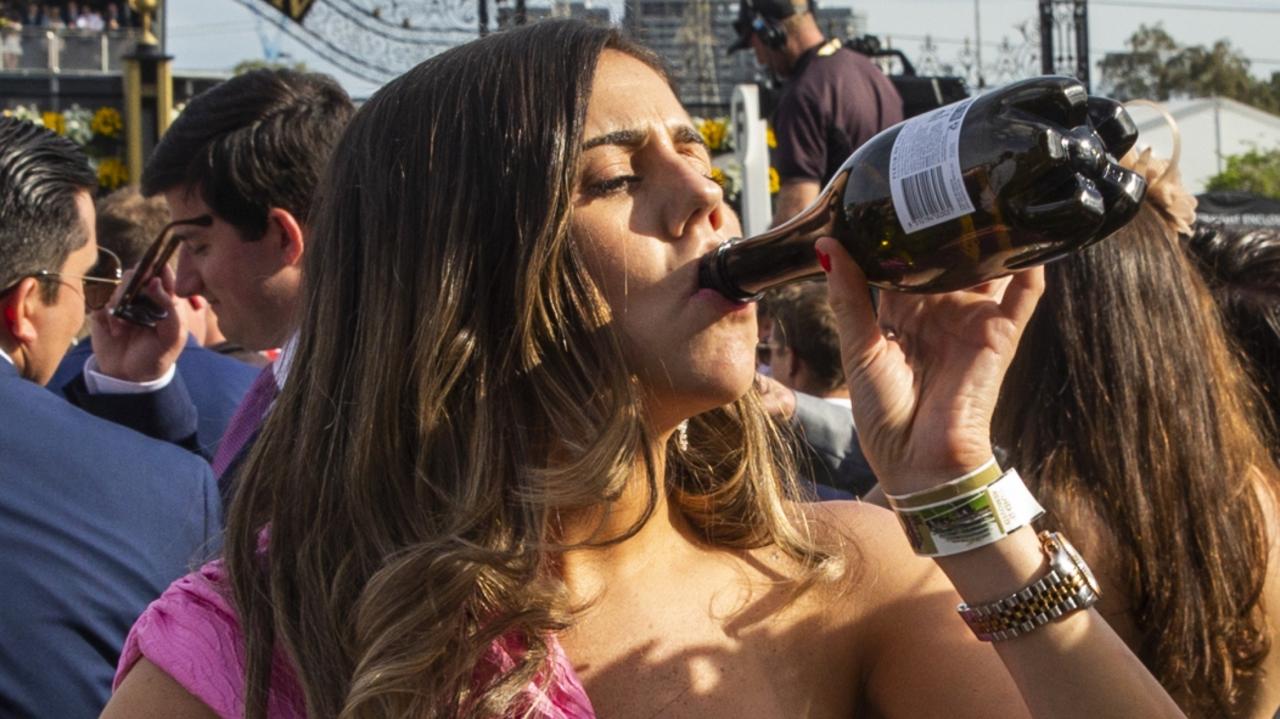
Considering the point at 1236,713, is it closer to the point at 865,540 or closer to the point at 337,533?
the point at 865,540

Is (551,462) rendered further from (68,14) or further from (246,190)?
(68,14)

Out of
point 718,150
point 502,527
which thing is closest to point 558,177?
point 502,527

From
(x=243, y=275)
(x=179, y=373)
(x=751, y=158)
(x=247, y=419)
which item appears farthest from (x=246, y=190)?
(x=751, y=158)

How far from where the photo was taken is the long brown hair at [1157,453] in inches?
89.2

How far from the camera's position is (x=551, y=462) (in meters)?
1.66

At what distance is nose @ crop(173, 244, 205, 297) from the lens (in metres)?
3.32

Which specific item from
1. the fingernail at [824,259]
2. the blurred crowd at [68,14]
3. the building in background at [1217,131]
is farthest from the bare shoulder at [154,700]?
the building in background at [1217,131]

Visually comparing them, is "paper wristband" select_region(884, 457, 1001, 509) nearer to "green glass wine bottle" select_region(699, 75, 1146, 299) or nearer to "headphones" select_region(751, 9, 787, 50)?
"green glass wine bottle" select_region(699, 75, 1146, 299)

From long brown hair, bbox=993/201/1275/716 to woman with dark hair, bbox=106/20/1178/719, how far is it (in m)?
0.71

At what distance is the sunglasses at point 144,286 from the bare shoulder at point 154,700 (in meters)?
2.08

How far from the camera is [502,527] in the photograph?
5.19 ft

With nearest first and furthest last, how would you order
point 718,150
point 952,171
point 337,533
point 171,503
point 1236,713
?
1. point 952,171
2. point 337,533
3. point 1236,713
4. point 171,503
5. point 718,150

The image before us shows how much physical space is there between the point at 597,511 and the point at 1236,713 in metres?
1.30

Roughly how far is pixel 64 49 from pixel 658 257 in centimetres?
2590
